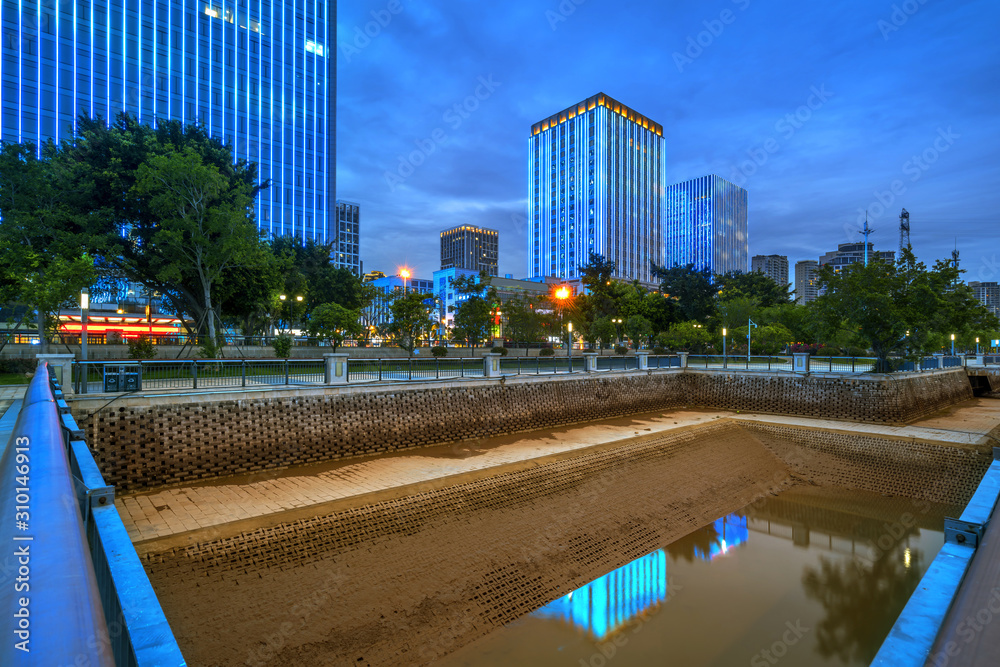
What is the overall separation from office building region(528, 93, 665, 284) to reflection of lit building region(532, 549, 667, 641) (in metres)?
132

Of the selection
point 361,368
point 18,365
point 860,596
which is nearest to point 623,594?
point 860,596

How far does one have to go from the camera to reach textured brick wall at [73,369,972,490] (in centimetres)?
1218

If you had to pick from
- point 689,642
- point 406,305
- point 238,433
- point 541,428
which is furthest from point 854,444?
point 406,305

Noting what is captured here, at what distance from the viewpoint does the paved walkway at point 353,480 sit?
31.3 feet

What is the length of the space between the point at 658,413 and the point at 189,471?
67.0 feet

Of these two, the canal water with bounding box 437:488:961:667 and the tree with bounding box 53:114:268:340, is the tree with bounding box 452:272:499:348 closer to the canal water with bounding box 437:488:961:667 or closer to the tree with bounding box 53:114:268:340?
the tree with bounding box 53:114:268:340

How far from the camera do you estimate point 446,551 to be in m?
10.1

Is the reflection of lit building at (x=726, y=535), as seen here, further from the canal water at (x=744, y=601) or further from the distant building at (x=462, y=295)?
the distant building at (x=462, y=295)

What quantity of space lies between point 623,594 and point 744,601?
2438 mm

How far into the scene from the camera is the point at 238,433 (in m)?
13.5

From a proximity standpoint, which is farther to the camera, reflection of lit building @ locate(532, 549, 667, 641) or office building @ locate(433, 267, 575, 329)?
office building @ locate(433, 267, 575, 329)

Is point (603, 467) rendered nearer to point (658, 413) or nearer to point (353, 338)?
point (658, 413)

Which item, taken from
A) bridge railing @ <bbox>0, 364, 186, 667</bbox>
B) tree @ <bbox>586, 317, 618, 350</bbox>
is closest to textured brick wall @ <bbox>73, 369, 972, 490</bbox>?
bridge railing @ <bbox>0, 364, 186, 667</bbox>

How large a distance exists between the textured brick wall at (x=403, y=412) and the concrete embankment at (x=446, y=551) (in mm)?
4647
